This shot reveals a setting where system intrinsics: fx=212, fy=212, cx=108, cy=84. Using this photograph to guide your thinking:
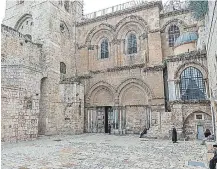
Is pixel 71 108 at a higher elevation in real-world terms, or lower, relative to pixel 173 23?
lower

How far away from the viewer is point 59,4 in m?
20.0

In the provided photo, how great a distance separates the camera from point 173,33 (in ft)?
60.0

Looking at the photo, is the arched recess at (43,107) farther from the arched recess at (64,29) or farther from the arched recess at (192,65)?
the arched recess at (192,65)

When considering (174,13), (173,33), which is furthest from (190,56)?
(174,13)

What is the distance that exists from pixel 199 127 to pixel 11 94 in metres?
11.6

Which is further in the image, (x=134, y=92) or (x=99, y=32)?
(x=99, y=32)

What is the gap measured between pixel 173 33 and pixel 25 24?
1355cm

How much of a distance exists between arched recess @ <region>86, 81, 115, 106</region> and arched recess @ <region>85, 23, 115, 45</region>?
4.73 m

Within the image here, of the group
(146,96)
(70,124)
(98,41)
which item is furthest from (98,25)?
(70,124)

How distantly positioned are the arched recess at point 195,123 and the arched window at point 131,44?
8120 mm

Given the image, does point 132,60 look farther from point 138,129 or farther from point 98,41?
point 138,129

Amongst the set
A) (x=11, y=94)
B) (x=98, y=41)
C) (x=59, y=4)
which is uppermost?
(x=59, y=4)

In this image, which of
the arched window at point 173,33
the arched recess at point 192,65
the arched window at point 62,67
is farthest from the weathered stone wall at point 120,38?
the arched recess at point 192,65

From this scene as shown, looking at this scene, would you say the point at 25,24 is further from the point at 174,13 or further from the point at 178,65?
the point at 178,65
